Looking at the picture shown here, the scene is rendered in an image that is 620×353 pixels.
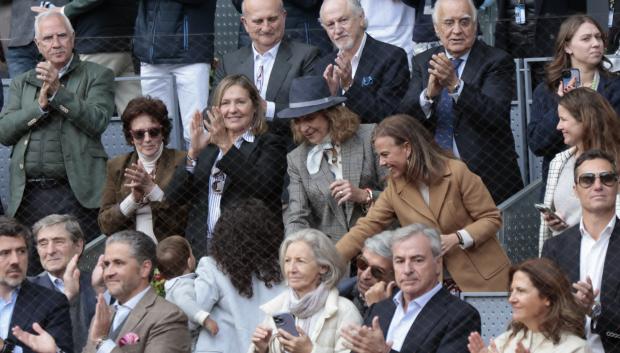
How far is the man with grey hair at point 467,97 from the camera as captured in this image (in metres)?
10.6

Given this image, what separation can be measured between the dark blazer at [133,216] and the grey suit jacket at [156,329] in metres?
1.39

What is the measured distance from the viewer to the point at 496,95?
35.5ft

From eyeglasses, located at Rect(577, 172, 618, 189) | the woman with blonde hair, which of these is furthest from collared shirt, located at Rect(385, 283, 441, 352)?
the woman with blonde hair

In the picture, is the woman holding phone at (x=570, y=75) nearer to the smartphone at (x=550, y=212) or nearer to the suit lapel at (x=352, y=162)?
the smartphone at (x=550, y=212)

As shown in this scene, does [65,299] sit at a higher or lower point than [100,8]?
lower

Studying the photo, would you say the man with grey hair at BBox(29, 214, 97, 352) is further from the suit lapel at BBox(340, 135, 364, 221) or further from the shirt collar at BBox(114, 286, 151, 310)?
the suit lapel at BBox(340, 135, 364, 221)

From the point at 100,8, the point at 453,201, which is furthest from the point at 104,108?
the point at 453,201

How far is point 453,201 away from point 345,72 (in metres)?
1.40

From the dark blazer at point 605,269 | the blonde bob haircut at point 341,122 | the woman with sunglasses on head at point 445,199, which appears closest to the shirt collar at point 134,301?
the woman with sunglasses on head at point 445,199

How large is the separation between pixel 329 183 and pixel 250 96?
0.77 metres

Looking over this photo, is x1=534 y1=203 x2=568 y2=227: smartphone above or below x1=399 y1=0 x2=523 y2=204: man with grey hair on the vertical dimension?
below

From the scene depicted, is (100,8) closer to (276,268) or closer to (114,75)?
(114,75)

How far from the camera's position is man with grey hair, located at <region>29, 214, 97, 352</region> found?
10.3 meters

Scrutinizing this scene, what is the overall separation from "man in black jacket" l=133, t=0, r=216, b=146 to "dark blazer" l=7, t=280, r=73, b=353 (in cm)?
231
